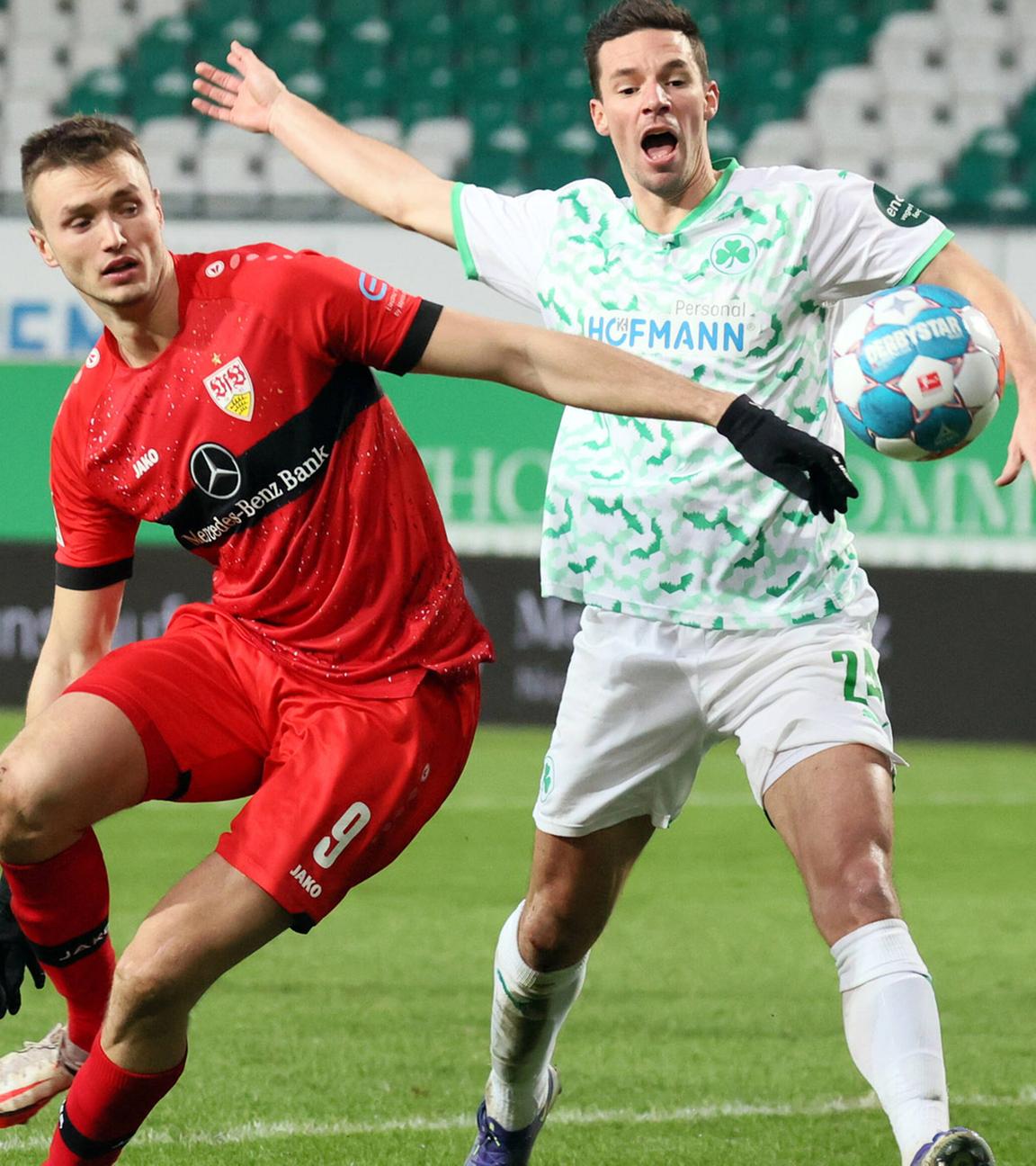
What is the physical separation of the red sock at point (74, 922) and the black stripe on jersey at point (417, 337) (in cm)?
119

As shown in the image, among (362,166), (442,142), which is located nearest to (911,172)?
(442,142)

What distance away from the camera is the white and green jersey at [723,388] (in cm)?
404

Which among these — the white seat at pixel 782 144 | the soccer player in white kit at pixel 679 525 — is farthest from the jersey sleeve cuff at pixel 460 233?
the white seat at pixel 782 144

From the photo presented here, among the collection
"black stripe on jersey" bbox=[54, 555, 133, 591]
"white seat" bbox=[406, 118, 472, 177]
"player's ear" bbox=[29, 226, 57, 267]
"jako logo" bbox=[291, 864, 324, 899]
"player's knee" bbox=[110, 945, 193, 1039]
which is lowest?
"white seat" bbox=[406, 118, 472, 177]

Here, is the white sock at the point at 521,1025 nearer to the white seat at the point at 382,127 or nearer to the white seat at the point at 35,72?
the white seat at the point at 382,127

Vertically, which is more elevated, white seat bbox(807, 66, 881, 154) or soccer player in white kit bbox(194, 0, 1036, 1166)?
soccer player in white kit bbox(194, 0, 1036, 1166)

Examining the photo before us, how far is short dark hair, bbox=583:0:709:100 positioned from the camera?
4.26 m

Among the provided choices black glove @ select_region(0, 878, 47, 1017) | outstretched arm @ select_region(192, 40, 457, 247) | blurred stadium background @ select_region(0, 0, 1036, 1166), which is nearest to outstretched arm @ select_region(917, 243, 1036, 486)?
outstretched arm @ select_region(192, 40, 457, 247)

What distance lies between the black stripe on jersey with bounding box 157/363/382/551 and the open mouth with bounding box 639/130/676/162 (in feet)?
2.76

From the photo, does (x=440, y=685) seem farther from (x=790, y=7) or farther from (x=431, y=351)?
(x=790, y=7)

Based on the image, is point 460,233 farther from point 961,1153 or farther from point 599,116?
point 961,1153

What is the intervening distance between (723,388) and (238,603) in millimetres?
1130

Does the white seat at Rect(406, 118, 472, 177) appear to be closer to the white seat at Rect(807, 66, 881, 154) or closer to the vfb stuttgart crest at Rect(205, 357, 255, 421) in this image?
the white seat at Rect(807, 66, 881, 154)

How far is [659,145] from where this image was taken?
13.7 feet
